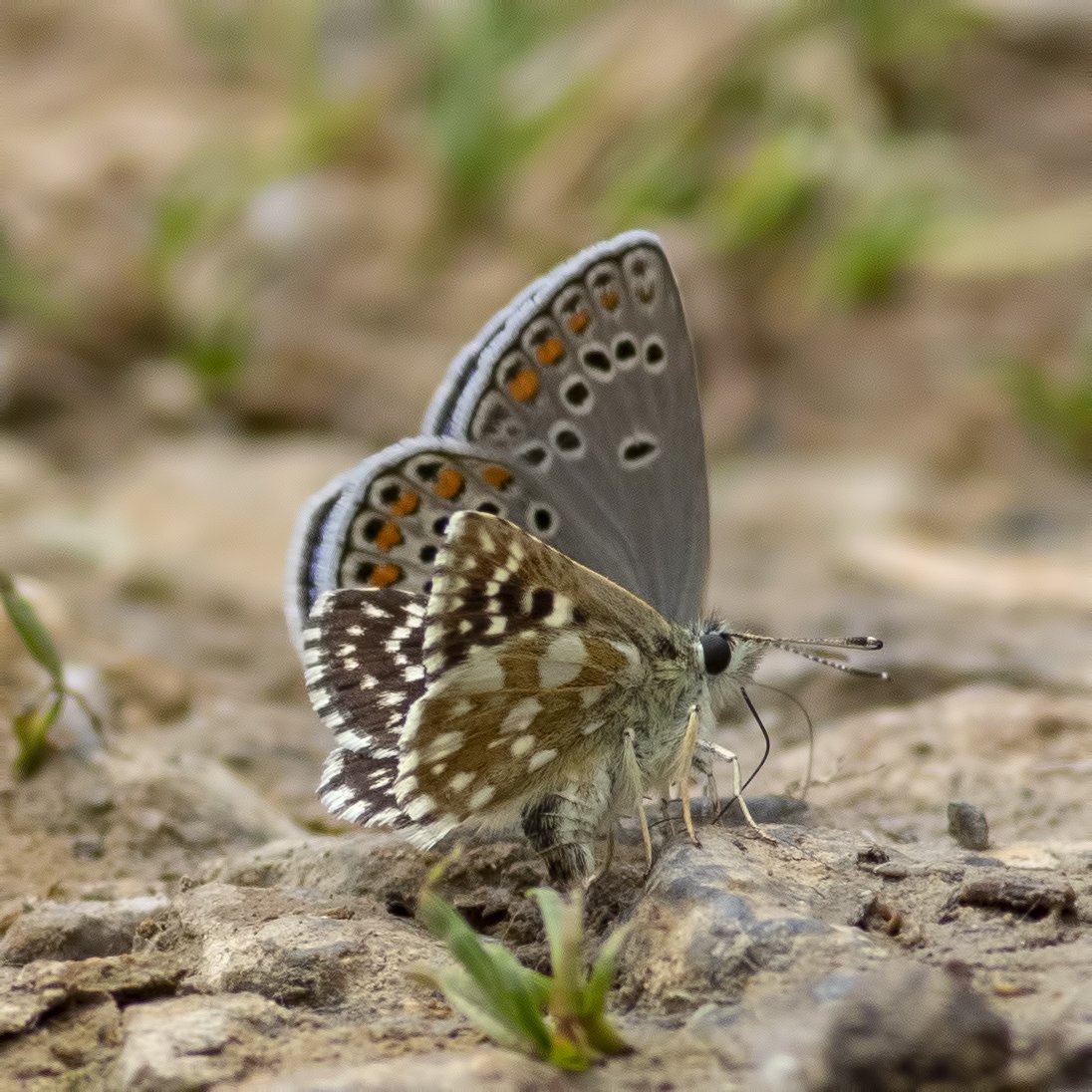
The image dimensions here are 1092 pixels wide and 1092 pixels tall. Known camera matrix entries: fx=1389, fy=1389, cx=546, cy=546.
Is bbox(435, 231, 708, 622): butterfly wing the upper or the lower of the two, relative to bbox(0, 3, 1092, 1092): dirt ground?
upper

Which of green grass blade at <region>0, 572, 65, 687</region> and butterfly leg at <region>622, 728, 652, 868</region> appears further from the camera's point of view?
green grass blade at <region>0, 572, 65, 687</region>

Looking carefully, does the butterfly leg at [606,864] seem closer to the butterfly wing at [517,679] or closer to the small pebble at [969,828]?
the butterfly wing at [517,679]

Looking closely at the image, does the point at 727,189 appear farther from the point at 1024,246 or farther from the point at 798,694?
the point at 798,694

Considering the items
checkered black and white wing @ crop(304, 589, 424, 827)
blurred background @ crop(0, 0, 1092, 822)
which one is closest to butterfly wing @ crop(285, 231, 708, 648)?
checkered black and white wing @ crop(304, 589, 424, 827)

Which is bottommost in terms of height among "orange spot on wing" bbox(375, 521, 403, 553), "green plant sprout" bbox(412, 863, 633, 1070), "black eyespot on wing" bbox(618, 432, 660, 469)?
"green plant sprout" bbox(412, 863, 633, 1070)

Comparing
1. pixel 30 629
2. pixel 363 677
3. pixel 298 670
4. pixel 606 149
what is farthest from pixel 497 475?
pixel 606 149

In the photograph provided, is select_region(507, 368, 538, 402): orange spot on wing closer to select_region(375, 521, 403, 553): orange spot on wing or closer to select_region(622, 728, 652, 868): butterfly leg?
select_region(375, 521, 403, 553): orange spot on wing

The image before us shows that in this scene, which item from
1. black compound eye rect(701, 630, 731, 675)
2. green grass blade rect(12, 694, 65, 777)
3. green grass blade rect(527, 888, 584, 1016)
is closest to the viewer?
green grass blade rect(527, 888, 584, 1016)
